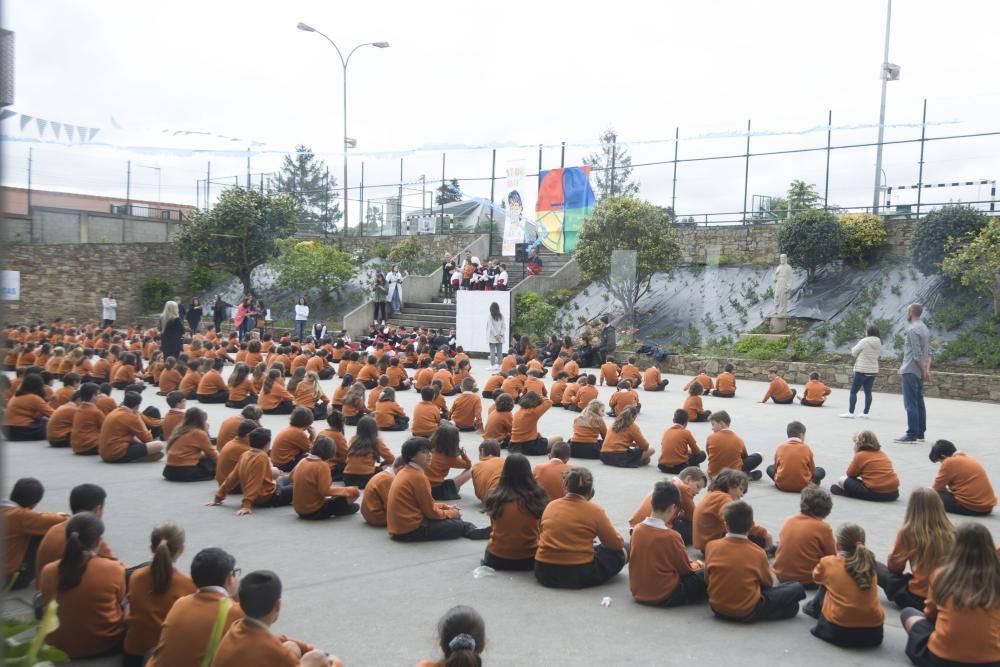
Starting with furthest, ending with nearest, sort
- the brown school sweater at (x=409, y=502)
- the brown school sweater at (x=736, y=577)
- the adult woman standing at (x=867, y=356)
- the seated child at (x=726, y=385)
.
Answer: the seated child at (x=726, y=385)
the adult woman standing at (x=867, y=356)
the brown school sweater at (x=409, y=502)
the brown school sweater at (x=736, y=577)

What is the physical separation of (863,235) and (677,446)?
14.4 metres

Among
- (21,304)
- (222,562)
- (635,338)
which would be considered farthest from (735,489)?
(21,304)

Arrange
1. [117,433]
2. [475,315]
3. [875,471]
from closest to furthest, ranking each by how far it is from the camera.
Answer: [875,471]
[117,433]
[475,315]

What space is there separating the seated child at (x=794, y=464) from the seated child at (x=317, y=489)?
13.3ft

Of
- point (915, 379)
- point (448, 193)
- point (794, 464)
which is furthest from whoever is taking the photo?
point (448, 193)

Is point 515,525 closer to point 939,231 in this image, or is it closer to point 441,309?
point 939,231

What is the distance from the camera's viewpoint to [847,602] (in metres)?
4.43

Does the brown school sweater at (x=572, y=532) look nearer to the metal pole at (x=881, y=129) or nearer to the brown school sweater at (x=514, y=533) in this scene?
the brown school sweater at (x=514, y=533)

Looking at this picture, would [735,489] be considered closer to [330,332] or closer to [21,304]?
[330,332]

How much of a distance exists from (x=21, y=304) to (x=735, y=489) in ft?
101

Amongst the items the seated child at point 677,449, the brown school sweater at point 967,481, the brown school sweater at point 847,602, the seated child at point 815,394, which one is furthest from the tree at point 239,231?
the brown school sweater at point 847,602

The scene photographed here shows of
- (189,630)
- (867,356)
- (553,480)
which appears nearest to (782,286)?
(867,356)

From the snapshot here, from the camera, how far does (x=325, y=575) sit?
5473mm

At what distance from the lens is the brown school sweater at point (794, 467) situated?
7797 millimetres
